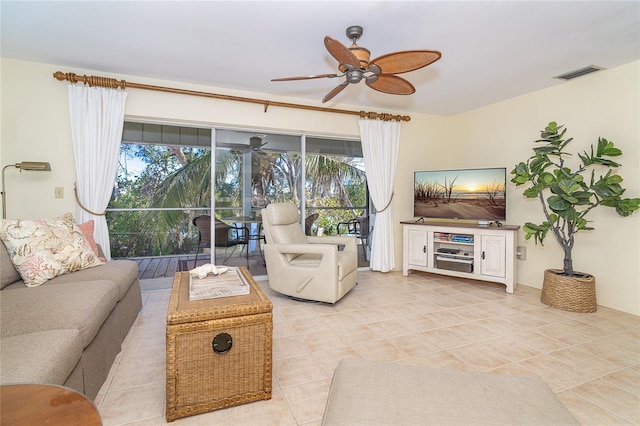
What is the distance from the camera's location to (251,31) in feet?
8.13

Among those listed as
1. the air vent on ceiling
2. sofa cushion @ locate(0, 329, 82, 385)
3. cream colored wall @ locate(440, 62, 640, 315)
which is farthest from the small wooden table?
the air vent on ceiling

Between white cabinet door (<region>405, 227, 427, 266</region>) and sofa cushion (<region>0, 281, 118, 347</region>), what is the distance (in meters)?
3.49

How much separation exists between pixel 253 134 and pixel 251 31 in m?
1.67

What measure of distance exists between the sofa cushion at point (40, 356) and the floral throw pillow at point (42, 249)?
88cm

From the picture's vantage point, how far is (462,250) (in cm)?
416

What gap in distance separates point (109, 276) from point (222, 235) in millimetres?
1734

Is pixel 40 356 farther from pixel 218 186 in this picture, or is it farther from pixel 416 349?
pixel 218 186

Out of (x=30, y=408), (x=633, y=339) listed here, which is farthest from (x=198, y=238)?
(x=633, y=339)

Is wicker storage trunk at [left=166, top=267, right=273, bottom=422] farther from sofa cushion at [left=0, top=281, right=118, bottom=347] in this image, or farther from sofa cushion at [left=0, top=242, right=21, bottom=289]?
sofa cushion at [left=0, top=242, right=21, bottom=289]

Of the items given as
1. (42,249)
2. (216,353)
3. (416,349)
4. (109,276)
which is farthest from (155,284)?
(416,349)

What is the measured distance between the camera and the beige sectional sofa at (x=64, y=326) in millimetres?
1162

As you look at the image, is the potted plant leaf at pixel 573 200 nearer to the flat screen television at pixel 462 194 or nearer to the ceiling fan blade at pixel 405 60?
the flat screen television at pixel 462 194

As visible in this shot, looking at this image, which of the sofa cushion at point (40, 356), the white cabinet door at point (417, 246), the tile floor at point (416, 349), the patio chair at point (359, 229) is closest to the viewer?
the sofa cushion at point (40, 356)

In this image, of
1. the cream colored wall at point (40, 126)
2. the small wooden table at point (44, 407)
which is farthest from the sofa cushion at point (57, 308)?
the cream colored wall at point (40, 126)
